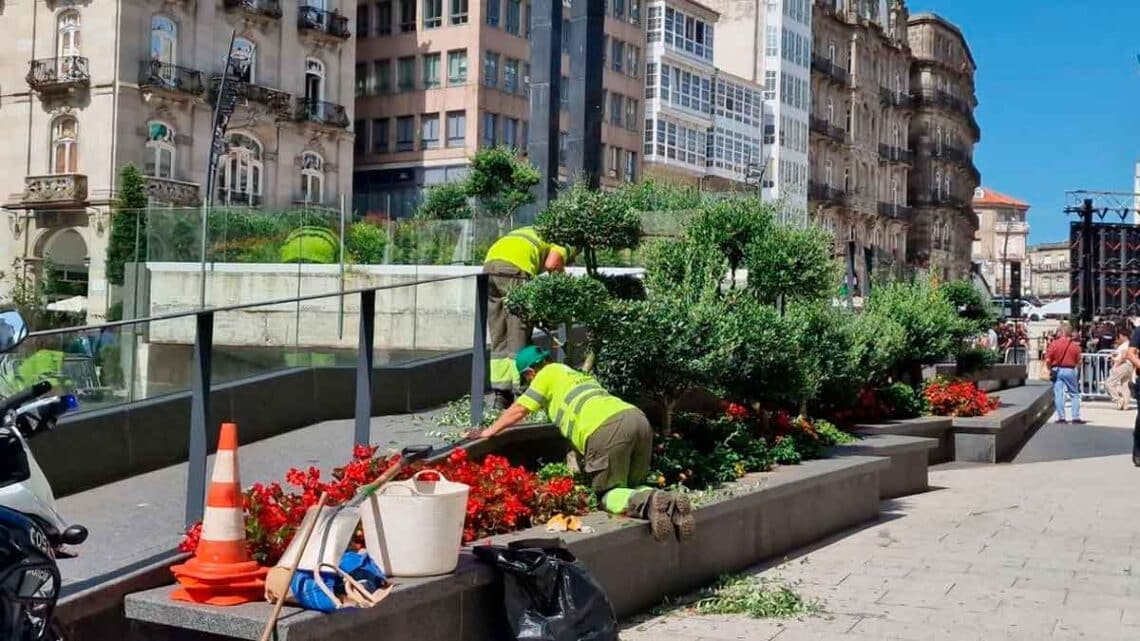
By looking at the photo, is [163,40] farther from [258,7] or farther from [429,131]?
[429,131]

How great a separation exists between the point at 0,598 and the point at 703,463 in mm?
5821

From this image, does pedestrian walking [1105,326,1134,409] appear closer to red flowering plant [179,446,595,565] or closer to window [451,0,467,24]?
red flowering plant [179,446,595,565]

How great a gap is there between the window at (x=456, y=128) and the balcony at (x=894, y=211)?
44179 millimetres

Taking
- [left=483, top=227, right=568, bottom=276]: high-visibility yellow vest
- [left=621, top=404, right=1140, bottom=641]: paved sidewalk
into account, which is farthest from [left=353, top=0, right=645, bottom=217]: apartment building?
[left=483, top=227, right=568, bottom=276]: high-visibility yellow vest

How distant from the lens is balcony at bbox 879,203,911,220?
92.4m

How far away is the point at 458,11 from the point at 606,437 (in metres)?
50.2

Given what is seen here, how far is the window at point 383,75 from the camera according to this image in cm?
5812

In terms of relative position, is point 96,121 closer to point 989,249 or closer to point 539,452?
point 539,452

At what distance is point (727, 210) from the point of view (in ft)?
40.2

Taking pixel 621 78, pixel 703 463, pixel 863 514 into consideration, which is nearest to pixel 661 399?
pixel 703 463

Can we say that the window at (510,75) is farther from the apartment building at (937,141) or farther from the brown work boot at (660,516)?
the brown work boot at (660,516)

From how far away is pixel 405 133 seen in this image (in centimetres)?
5747

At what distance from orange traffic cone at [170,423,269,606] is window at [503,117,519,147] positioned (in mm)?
52002

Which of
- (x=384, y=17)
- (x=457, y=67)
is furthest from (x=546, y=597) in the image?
(x=384, y=17)
